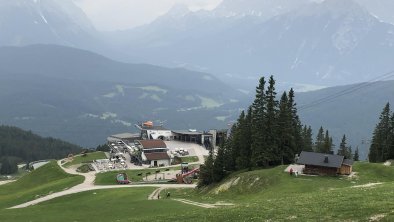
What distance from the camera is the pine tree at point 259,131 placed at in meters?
84.1

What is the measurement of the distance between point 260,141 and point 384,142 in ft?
139

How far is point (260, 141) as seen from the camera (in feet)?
275

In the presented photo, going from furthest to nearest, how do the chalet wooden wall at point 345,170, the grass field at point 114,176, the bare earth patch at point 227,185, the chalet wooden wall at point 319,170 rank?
the grass field at point 114,176 → the chalet wooden wall at point 319,170 → the chalet wooden wall at point 345,170 → the bare earth patch at point 227,185

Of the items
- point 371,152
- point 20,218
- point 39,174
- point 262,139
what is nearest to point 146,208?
point 20,218

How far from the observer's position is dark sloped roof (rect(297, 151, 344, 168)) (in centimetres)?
7317

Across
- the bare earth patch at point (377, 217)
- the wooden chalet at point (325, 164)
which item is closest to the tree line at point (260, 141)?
the wooden chalet at point (325, 164)

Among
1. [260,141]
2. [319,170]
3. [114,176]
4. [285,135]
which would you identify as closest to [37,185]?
[114,176]

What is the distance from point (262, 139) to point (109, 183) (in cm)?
4734

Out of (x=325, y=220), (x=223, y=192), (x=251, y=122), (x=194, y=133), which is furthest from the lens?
(x=194, y=133)

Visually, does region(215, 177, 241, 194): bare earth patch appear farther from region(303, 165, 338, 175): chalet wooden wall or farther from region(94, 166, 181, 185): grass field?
region(94, 166, 181, 185): grass field

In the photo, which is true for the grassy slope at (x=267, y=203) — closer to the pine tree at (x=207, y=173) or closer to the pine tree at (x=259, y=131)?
the pine tree at (x=207, y=173)

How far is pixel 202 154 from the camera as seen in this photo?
156 meters

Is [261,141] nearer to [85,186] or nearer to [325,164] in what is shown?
[325,164]

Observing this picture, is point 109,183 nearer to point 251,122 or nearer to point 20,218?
point 251,122
